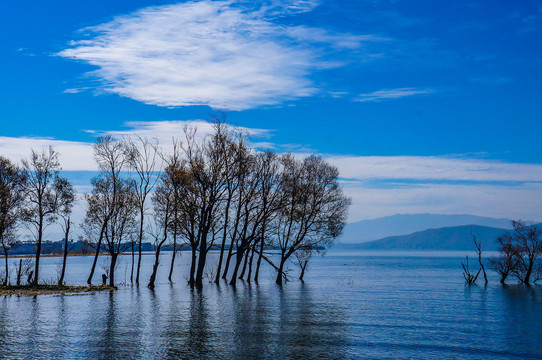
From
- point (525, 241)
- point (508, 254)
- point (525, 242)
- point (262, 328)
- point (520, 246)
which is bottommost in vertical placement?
point (262, 328)

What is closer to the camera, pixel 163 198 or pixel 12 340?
pixel 12 340

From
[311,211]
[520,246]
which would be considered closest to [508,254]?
[520,246]

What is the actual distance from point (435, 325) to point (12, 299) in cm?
3851

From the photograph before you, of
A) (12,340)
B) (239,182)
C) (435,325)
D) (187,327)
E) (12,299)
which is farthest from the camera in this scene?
(239,182)

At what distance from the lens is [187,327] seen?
3325 centimetres

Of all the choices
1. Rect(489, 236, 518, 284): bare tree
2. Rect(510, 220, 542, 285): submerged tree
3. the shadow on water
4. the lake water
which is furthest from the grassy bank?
Rect(510, 220, 542, 285): submerged tree

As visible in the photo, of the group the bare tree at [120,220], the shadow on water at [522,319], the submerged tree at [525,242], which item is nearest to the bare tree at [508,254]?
the submerged tree at [525,242]

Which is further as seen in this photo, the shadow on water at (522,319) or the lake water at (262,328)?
the shadow on water at (522,319)

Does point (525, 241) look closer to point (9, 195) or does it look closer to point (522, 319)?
point (522, 319)

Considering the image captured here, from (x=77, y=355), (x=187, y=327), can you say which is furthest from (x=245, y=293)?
(x=77, y=355)

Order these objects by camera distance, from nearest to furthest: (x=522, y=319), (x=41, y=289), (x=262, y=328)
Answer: (x=262, y=328) → (x=522, y=319) → (x=41, y=289)

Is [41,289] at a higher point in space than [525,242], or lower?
lower

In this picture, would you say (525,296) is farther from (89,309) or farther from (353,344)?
(89,309)

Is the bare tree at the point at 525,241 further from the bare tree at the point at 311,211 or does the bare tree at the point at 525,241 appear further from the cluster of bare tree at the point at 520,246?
the bare tree at the point at 311,211
